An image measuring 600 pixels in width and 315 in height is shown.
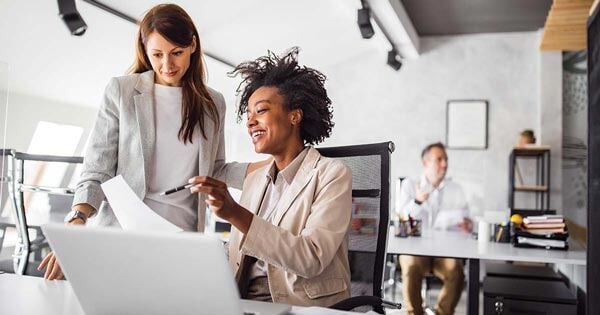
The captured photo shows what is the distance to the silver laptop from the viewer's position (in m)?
0.78

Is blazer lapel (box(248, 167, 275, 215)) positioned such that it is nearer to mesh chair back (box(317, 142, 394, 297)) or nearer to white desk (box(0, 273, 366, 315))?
mesh chair back (box(317, 142, 394, 297))

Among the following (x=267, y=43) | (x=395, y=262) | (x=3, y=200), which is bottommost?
(x=395, y=262)

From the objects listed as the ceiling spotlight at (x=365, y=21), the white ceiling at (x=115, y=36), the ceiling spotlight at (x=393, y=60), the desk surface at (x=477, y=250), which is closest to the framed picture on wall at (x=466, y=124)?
the ceiling spotlight at (x=393, y=60)

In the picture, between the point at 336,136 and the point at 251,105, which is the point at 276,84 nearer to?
the point at 251,105

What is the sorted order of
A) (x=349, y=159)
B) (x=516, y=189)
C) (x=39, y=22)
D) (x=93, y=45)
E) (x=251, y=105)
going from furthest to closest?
(x=516, y=189) → (x=93, y=45) → (x=39, y=22) → (x=349, y=159) → (x=251, y=105)

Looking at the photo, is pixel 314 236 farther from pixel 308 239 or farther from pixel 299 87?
pixel 299 87

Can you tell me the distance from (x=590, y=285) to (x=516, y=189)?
363cm

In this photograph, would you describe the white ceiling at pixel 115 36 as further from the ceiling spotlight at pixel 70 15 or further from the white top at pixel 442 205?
the white top at pixel 442 205

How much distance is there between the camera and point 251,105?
151 cm

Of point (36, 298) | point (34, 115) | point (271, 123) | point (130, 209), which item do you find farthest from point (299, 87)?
point (34, 115)

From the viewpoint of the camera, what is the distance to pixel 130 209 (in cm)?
112

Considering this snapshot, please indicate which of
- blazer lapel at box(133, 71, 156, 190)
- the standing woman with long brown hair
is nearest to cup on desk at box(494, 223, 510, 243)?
the standing woman with long brown hair

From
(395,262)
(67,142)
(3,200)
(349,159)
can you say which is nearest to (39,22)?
(67,142)

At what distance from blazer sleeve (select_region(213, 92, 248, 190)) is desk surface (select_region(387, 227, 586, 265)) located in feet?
3.61
